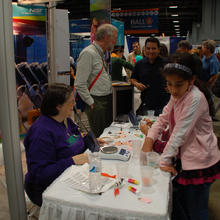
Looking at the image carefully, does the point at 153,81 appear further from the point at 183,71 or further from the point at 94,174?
the point at 94,174

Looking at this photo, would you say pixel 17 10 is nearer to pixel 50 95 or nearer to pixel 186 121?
pixel 50 95

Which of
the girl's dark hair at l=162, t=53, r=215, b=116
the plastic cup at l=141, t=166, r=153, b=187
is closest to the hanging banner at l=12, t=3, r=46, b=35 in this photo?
the girl's dark hair at l=162, t=53, r=215, b=116

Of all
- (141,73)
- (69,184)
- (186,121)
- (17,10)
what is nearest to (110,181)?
(69,184)

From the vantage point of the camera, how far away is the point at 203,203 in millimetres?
1493

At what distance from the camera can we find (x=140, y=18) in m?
10.4

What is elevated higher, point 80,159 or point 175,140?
point 175,140

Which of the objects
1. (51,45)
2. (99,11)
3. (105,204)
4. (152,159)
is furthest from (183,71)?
(99,11)

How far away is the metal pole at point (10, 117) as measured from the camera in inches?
56.7

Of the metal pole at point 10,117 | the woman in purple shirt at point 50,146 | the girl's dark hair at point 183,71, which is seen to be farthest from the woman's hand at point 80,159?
the girl's dark hair at point 183,71

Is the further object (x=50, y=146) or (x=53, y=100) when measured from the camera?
(x=53, y=100)

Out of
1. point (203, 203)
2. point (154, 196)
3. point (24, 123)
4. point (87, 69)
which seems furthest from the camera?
point (24, 123)

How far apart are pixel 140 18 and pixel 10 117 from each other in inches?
386

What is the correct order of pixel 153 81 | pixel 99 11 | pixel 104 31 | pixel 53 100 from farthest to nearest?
pixel 99 11, pixel 153 81, pixel 104 31, pixel 53 100

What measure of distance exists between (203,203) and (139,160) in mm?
463
